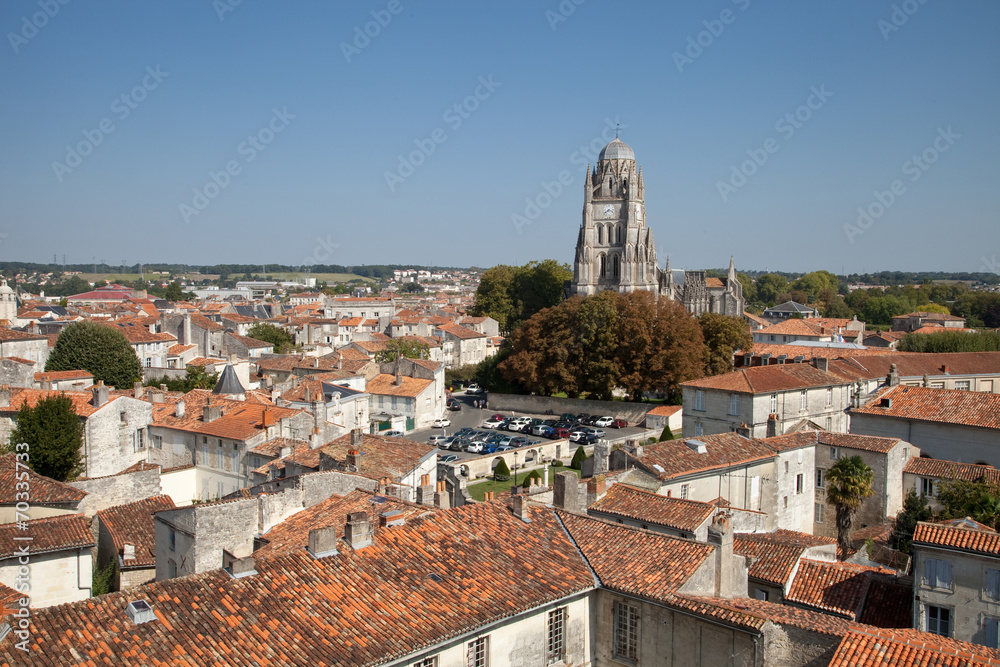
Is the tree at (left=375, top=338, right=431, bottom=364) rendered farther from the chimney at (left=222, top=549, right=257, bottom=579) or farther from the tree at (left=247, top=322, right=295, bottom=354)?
the chimney at (left=222, top=549, right=257, bottom=579)

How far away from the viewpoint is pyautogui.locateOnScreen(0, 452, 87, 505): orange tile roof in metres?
20.4

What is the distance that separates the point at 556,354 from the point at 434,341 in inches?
1027

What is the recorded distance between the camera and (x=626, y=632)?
13094 mm

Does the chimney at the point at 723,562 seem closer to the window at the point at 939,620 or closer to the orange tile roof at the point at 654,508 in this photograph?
the orange tile roof at the point at 654,508

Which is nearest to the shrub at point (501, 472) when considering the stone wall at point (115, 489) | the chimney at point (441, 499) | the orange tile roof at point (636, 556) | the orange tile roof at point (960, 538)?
the stone wall at point (115, 489)

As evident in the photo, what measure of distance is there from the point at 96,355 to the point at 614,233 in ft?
175

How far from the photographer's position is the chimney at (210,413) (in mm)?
31781

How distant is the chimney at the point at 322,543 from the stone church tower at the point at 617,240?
71630 mm

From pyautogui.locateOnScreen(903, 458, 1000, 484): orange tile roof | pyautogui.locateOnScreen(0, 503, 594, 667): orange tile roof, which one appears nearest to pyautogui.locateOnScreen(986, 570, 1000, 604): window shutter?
pyautogui.locateOnScreen(0, 503, 594, 667): orange tile roof

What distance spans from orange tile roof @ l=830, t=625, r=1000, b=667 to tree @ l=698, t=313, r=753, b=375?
142 feet

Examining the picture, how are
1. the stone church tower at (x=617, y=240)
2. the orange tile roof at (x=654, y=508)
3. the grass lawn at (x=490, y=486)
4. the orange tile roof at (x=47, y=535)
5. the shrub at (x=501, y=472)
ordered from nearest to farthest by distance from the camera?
1. the orange tile roof at (x=47, y=535)
2. the orange tile roof at (x=654, y=508)
3. the grass lawn at (x=490, y=486)
4. the shrub at (x=501, y=472)
5. the stone church tower at (x=617, y=240)

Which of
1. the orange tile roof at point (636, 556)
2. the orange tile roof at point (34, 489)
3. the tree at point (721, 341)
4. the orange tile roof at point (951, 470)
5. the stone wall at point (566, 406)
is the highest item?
the tree at point (721, 341)

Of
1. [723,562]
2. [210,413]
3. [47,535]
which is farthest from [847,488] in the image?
[210,413]

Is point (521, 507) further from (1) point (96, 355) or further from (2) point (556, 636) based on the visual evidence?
(1) point (96, 355)
